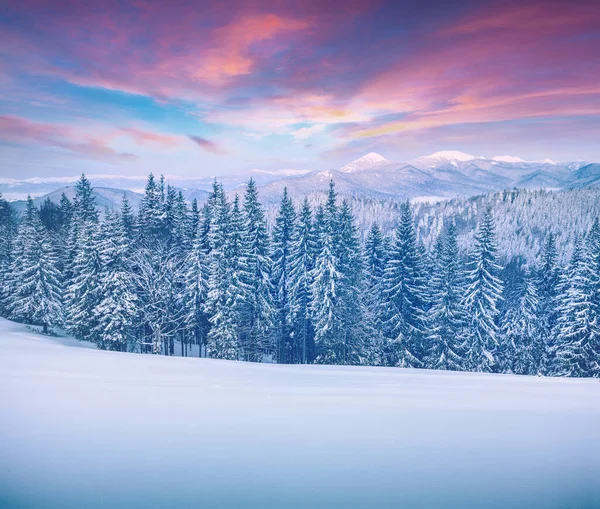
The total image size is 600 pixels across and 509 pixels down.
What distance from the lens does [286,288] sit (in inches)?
1414

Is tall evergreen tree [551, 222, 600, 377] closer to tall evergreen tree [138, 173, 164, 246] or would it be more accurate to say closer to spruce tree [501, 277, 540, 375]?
spruce tree [501, 277, 540, 375]

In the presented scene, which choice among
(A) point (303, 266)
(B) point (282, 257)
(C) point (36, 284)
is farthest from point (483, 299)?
(C) point (36, 284)

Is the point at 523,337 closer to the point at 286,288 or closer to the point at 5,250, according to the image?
the point at 286,288

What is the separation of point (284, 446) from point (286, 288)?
94.1 feet

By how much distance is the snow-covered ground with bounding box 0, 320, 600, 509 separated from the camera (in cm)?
580

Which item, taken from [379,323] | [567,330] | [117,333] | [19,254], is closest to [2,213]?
[19,254]

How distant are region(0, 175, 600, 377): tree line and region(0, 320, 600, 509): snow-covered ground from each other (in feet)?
62.6

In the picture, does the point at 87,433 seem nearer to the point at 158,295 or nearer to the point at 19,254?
the point at 158,295

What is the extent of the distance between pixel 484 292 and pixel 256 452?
31.6 m

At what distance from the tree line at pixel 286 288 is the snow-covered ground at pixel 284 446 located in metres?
19.1

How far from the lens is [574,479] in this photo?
6.47 metres

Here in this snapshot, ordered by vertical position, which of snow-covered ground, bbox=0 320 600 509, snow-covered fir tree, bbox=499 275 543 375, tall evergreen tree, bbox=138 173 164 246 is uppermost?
tall evergreen tree, bbox=138 173 164 246

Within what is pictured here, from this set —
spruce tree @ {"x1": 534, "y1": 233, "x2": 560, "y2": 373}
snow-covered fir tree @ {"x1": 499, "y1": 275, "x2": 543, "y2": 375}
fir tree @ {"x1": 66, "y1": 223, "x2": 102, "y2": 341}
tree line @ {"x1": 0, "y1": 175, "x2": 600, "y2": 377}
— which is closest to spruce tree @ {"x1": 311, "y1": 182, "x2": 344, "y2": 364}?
tree line @ {"x1": 0, "y1": 175, "x2": 600, "y2": 377}

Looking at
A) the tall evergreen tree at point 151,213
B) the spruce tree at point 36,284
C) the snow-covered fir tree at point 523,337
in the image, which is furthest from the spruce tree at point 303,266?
the snow-covered fir tree at point 523,337
